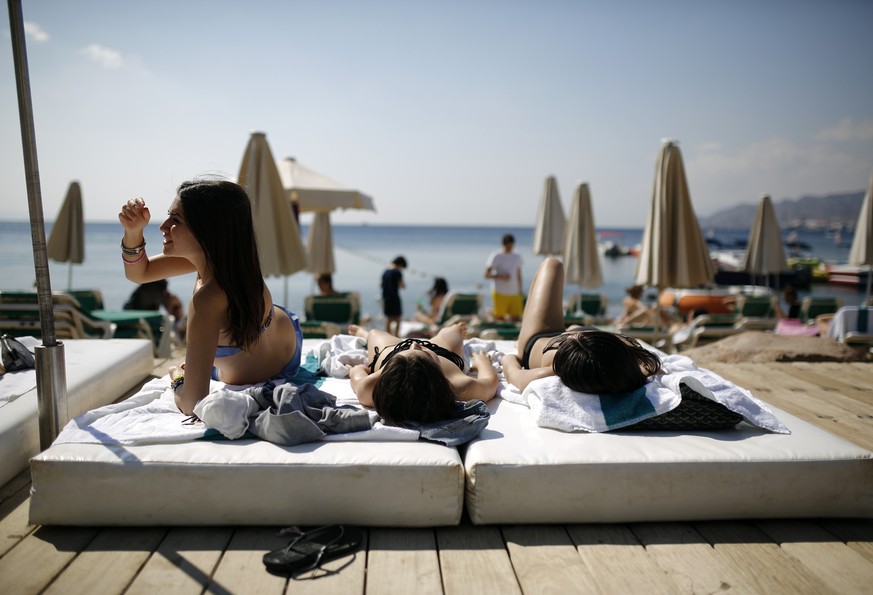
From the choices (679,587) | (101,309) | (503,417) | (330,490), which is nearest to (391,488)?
(330,490)

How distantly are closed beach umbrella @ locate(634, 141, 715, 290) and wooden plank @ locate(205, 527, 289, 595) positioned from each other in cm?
493

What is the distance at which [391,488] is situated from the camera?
6.70ft

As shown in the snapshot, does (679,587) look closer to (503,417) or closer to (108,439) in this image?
(503,417)

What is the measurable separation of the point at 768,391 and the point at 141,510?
3780 millimetres

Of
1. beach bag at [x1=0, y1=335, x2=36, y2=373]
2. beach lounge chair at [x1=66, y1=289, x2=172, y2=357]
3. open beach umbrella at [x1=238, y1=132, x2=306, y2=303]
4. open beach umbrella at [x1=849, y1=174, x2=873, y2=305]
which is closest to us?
beach bag at [x1=0, y1=335, x2=36, y2=373]

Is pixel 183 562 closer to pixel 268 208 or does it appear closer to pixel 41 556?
pixel 41 556

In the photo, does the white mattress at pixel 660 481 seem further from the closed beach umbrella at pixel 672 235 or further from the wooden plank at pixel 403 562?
the closed beach umbrella at pixel 672 235

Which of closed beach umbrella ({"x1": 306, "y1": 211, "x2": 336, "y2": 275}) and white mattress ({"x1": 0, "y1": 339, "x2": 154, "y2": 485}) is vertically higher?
closed beach umbrella ({"x1": 306, "y1": 211, "x2": 336, "y2": 275})

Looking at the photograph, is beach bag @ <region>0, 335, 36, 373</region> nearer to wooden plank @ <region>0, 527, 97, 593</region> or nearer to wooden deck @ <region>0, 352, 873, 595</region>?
wooden deck @ <region>0, 352, 873, 595</region>

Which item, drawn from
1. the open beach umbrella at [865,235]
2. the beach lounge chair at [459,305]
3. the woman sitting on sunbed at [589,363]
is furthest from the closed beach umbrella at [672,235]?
the open beach umbrella at [865,235]

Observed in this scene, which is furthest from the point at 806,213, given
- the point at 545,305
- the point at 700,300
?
the point at 545,305

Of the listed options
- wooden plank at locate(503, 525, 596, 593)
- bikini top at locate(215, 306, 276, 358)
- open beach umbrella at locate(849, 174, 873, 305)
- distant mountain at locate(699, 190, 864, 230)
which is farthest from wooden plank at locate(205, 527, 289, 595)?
distant mountain at locate(699, 190, 864, 230)

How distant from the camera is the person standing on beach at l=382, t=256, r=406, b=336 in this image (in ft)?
29.3

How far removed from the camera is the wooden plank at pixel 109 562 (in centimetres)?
171
